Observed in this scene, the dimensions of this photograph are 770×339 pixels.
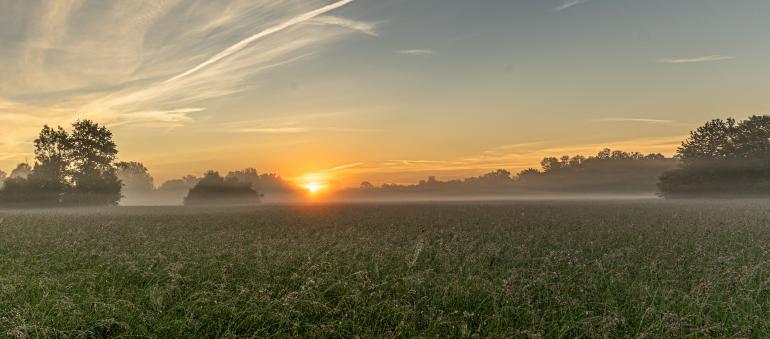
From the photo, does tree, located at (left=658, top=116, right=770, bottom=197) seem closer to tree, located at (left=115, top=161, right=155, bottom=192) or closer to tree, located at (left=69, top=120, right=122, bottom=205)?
tree, located at (left=69, top=120, right=122, bottom=205)

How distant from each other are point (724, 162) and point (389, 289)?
6715cm

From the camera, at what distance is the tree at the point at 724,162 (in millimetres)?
55000

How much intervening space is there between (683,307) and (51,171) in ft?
227

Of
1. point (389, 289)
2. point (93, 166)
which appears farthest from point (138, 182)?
point (389, 289)

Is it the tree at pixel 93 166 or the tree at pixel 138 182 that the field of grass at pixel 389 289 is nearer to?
the tree at pixel 93 166

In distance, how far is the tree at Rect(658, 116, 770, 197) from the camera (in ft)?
180

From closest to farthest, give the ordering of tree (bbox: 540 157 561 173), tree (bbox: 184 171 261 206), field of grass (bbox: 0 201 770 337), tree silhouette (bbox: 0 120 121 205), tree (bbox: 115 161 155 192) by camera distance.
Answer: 1. field of grass (bbox: 0 201 770 337)
2. tree silhouette (bbox: 0 120 121 205)
3. tree (bbox: 184 171 261 206)
4. tree (bbox: 540 157 561 173)
5. tree (bbox: 115 161 155 192)

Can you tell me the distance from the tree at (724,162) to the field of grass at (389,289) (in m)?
55.0

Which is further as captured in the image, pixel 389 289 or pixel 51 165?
pixel 51 165

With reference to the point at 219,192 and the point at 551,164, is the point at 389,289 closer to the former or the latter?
the point at 219,192

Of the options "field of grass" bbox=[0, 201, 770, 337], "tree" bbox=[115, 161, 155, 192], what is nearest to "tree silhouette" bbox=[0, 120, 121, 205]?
"field of grass" bbox=[0, 201, 770, 337]

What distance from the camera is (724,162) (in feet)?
188

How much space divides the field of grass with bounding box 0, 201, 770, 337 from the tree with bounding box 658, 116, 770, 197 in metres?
55.0

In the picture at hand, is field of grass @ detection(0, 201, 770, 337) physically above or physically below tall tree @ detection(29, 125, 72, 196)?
below
